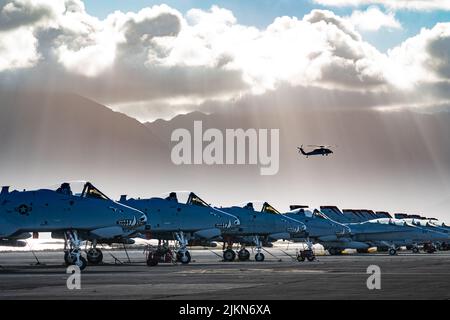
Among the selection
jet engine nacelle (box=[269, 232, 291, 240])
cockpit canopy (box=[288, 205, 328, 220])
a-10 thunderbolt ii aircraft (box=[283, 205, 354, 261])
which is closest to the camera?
jet engine nacelle (box=[269, 232, 291, 240])

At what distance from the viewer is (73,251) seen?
45062 millimetres

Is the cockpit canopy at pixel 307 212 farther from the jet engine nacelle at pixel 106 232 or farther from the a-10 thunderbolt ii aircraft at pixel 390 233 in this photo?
the jet engine nacelle at pixel 106 232

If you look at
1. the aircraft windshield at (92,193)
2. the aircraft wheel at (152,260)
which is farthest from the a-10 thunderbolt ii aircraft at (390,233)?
the aircraft windshield at (92,193)

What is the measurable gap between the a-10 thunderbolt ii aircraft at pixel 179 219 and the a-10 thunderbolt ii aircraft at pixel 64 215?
949 cm

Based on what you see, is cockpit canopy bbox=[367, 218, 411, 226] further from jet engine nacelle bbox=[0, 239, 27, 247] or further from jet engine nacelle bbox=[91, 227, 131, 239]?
A: jet engine nacelle bbox=[91, 227, 131, 239]

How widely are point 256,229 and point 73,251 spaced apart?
23329 mm

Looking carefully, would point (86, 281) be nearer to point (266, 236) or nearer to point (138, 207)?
point (138, 207)

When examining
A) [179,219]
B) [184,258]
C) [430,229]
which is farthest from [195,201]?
[430,229]

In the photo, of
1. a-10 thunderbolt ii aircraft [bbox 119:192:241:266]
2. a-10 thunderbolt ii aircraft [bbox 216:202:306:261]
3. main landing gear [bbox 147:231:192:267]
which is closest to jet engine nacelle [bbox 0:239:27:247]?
a-10 thunderbolt ii aircraft [bbox 119:192:241:266]

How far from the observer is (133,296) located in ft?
81.5

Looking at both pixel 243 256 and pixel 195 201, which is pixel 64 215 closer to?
pixel 195 201

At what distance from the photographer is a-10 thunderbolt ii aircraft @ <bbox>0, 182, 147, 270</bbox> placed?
45.8m
